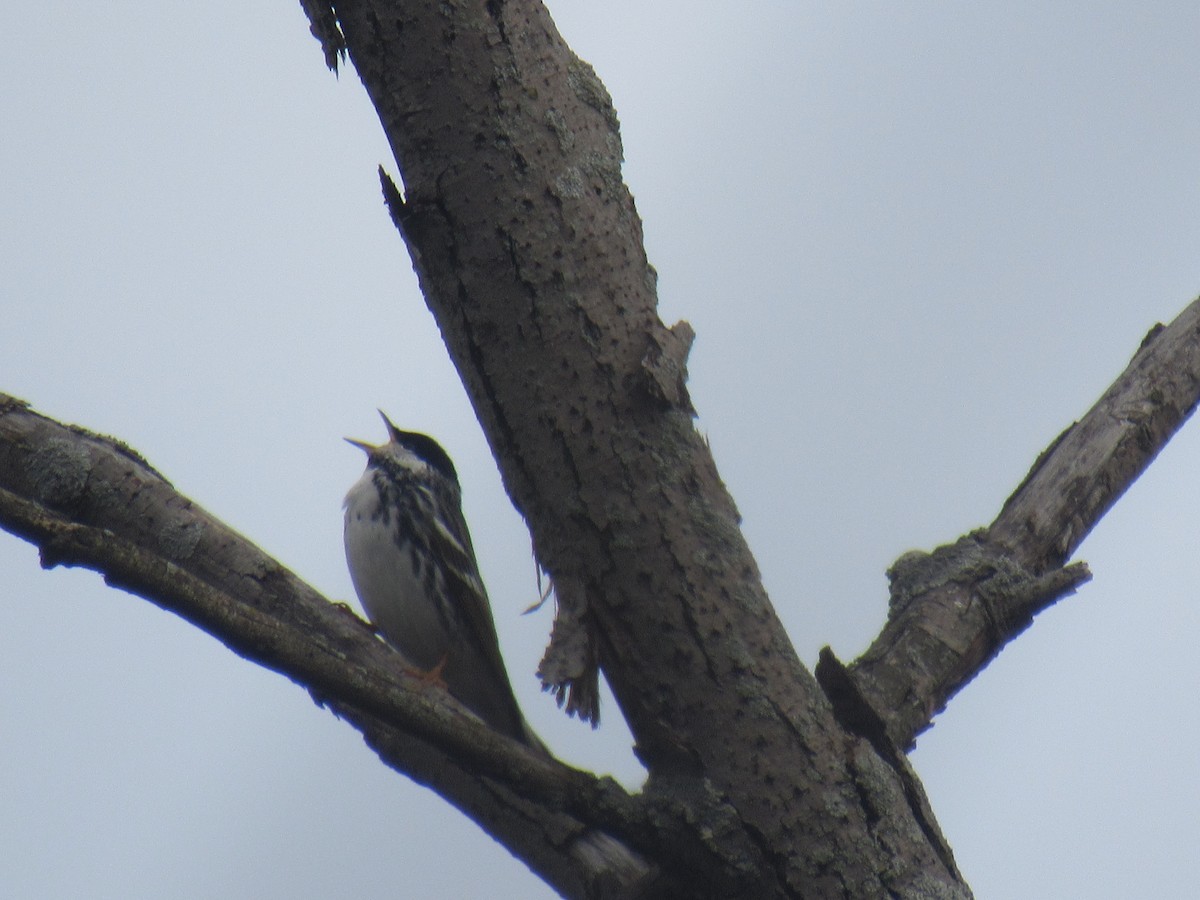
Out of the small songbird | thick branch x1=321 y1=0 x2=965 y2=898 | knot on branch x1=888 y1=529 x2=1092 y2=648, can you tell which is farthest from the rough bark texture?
the small songbird

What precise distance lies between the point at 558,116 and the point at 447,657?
318 centimetres

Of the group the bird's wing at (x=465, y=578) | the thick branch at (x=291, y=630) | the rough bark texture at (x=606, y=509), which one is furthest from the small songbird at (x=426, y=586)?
the rough bark texture at (x=606, y=509)

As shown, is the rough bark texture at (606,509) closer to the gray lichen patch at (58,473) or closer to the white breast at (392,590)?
the gray lichen patch at (58,473)

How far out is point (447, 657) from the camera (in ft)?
16.5

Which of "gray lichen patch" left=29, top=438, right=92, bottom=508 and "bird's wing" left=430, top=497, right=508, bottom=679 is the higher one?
"bird's wing" left=430, top=497, right=508, bottom=679

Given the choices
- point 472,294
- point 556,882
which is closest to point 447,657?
point 556,882

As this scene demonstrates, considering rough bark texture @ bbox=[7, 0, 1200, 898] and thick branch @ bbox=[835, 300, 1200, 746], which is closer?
rough bark texture @ bbox=[7, 0, 1200, 898]

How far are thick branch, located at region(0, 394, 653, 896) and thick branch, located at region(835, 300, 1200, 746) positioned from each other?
64 centimetres

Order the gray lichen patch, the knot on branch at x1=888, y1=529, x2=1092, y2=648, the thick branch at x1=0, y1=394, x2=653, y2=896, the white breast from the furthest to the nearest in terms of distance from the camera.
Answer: the white breast < the knot on branch at x1=888, y1=529, x2=1092, y2=648 < the gray lichen patch < the thick branch at x1=0, y1=394, x2=653, y2=896

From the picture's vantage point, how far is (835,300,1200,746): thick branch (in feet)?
7.98

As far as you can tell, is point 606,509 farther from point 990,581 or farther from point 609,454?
point 990,581

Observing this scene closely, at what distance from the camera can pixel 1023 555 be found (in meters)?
2.68

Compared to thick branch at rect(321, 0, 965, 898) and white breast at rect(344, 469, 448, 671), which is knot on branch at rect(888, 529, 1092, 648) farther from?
white breast at rect(344, 469, 448, 671)

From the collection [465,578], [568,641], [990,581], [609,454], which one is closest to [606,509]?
[609,454]
